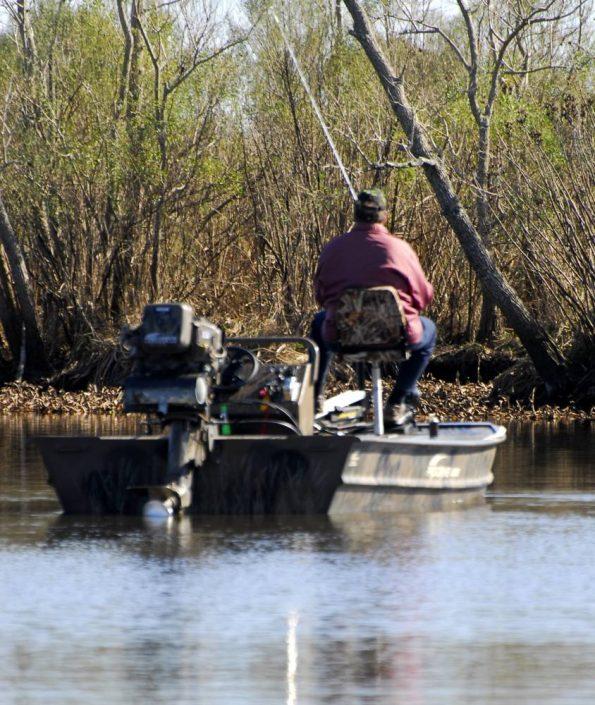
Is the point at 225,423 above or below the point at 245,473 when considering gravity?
above

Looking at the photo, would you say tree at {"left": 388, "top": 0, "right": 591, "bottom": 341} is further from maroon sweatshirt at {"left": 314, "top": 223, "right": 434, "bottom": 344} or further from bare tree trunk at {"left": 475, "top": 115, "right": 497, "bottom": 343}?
maroon sweatshirt at {"left": 314, "top": 223, "right": 434, "bottom": 344}

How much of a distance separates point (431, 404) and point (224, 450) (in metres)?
10.8

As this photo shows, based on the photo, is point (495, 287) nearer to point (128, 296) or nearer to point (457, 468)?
point (128, 296)

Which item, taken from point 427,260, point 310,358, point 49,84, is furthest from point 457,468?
point 49,84

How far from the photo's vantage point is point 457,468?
40.7 feet

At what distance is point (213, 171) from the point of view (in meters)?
26.6

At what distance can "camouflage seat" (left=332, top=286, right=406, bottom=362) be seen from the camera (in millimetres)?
11602

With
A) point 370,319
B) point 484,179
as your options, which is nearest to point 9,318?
point 484,179

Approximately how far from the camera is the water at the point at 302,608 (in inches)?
268

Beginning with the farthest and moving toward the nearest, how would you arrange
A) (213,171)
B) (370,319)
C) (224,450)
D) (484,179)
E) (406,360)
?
(213,171)
(484,179)
(406,360)
(370,319)
(224,450)

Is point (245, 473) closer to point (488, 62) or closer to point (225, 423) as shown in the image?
point (225, 423)

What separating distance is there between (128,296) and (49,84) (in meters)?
3.18

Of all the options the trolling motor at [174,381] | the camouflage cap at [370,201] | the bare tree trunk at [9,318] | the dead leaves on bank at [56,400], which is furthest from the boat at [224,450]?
the bare tree trunk at [9,318]

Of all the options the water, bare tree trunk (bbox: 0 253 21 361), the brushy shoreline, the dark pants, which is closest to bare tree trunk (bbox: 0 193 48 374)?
bare tree trunk (bbox: 0 253 21 361)
